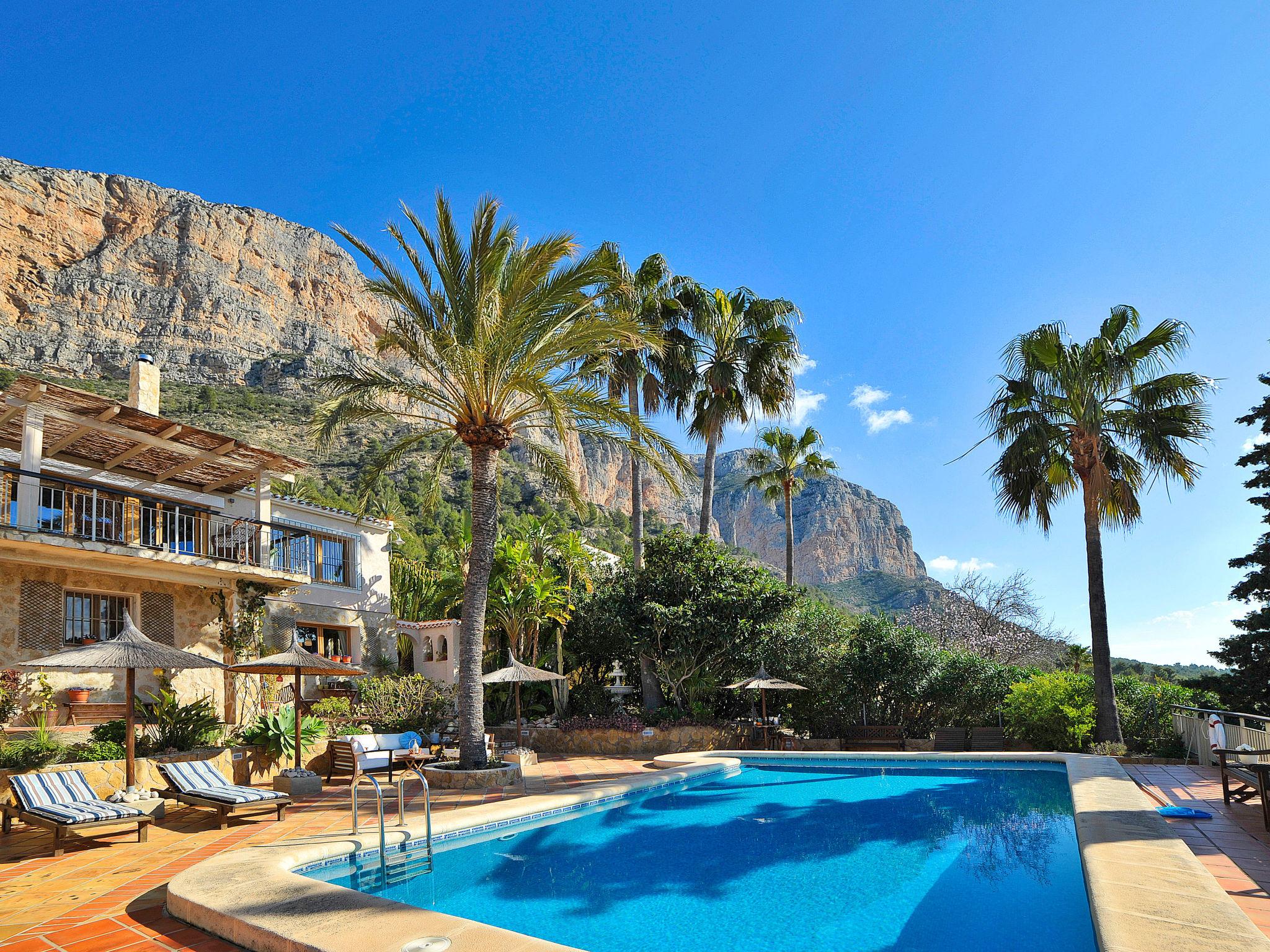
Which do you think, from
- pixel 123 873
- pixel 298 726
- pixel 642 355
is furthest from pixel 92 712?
pixel 642 355

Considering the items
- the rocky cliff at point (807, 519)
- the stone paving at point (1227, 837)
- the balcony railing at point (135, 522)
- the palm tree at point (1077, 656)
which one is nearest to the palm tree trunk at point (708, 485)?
the balcony railing at point (135, 522)

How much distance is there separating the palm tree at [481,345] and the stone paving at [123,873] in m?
3.45

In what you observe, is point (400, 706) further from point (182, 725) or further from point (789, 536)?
Result: point (789, 536)

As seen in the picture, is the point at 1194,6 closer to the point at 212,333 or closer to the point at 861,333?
the point at 861,333

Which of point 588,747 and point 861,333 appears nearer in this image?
point 588,747

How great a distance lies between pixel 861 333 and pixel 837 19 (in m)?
13.2

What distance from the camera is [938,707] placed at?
1889 centimetres

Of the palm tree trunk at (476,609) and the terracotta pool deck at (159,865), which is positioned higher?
the palm tree trunk at (476,609)

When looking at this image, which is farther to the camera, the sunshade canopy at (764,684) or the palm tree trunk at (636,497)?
the palm tree trunk at (636,497)

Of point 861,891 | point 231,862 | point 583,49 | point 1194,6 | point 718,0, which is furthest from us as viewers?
point 583,49

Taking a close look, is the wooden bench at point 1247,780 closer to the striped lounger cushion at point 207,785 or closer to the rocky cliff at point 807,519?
the striped lounger cushion at point 207,785

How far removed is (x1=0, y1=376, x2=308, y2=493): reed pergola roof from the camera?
12469mm

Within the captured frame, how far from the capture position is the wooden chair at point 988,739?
17.1 meters

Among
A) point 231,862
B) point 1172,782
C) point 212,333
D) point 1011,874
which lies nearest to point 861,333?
point 1172,782
